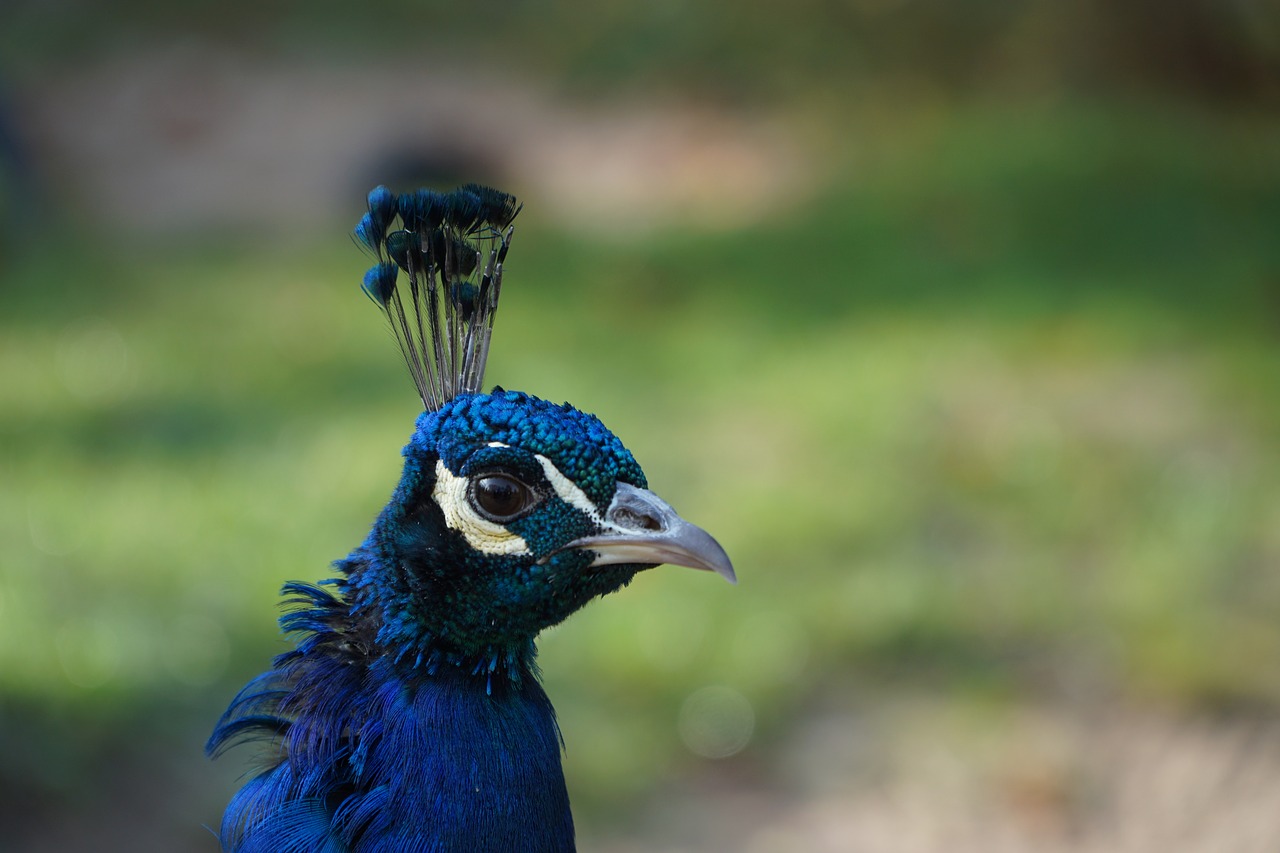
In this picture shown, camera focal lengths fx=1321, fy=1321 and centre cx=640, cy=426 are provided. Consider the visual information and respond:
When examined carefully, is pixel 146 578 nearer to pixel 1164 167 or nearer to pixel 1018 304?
pixel 1018 304

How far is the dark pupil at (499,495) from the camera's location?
1.24 m

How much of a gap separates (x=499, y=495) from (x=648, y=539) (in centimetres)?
15

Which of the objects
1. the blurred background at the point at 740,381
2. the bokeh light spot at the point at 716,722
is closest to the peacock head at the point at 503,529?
the blurred background at the point at 740,381

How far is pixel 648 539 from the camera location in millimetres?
1232

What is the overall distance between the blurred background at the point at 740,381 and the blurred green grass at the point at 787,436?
15 millimetres

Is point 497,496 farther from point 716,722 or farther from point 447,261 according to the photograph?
point 716,722

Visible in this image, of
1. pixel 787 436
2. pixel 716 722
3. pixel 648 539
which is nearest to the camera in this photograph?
pixel 648 539

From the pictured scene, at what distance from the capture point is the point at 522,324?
4.51 meters

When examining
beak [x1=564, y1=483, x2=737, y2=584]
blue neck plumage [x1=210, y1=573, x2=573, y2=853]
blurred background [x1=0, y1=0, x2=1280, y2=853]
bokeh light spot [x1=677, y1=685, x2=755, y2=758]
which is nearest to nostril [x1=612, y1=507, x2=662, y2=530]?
beak [x1=564, y1=483, x2=737, y2=584]

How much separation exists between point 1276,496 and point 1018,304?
1.27 meters

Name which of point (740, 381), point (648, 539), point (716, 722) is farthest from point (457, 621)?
point (740, 381)

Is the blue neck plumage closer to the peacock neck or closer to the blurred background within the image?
the peacock neck

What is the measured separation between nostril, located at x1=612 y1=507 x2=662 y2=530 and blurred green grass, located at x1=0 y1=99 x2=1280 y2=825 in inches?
55.9

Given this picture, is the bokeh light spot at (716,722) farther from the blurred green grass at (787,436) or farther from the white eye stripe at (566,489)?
the white eye stripe at (566,489)
